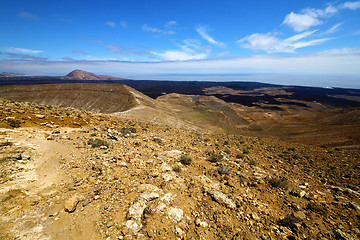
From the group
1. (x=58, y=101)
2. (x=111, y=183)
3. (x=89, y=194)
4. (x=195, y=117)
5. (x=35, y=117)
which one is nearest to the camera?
(x=89, y=194)

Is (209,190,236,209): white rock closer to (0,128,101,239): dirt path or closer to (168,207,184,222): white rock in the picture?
(168,207,184,222): white rock

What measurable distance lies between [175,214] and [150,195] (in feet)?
3.17

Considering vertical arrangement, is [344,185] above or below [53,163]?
below

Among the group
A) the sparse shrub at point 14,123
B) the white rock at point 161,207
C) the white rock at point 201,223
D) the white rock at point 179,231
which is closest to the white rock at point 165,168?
the white rock at point 161,207

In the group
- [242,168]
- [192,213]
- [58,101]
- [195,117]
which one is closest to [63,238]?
[192,213]

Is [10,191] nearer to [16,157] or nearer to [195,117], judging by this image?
[16,157]

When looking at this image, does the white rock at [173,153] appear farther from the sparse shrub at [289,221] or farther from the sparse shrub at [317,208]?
the sparse shrub at [317,208]

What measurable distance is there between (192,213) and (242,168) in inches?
170

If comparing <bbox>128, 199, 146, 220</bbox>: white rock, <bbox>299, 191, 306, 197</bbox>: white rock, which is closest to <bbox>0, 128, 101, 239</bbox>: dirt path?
<bbox>128, 199, 146, 220</bbox>: white rock

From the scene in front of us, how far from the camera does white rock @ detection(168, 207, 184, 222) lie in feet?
13.4

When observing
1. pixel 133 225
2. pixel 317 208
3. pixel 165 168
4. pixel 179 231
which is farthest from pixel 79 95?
pixel 317 208

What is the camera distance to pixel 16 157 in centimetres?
550

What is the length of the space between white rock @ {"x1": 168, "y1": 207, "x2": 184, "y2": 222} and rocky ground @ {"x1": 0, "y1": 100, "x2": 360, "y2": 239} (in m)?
0.03

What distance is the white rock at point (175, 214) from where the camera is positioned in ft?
13.4
